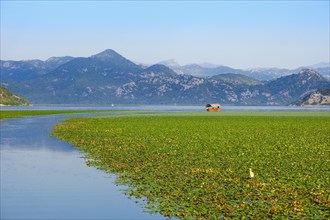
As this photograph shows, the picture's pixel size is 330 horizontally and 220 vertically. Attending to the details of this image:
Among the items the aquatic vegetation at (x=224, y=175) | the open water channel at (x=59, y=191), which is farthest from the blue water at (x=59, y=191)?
the aquatic vegetation at (x=224, y=175)

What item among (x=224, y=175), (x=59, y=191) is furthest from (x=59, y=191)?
(x=224, y=175)

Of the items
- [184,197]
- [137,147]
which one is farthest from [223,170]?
[137,147]

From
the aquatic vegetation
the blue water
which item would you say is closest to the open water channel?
the blue water

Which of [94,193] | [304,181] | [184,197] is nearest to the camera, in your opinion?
[184,197]

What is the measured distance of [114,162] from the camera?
130ft

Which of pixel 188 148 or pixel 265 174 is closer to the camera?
pixel 265 174

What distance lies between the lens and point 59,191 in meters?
28.1

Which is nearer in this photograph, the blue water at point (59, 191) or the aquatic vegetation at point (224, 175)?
the aquatic vegetation at point (224, 175)

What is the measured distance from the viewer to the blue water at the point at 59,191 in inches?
891

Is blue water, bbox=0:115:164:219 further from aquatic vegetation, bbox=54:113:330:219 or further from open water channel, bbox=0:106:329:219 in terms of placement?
aquatic vegetation, bbox=54:113:330:219

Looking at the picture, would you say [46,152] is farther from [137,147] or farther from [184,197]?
[184,197]

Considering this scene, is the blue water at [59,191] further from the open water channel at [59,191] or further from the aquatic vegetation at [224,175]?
the aquatic vegetation at [224,175]

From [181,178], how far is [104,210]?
852 centimetres

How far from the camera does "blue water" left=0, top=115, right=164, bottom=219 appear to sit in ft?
74.3
